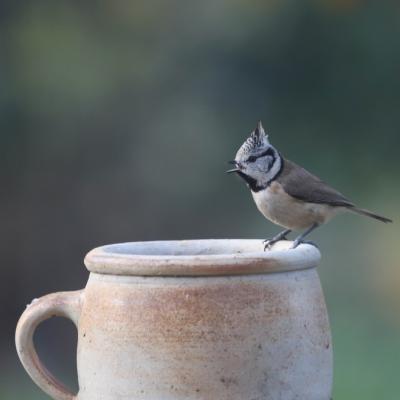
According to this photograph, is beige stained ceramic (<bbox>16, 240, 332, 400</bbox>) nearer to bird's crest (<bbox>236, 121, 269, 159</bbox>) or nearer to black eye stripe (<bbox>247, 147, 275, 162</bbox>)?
bird's crest (<bbox>236, 121, 269, 159</bbox>)

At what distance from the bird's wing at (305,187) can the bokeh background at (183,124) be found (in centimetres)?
206

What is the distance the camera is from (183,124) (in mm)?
5637

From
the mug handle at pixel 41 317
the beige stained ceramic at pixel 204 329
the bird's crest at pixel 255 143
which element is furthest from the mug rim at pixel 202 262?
the bird's crest at pixel 255 143

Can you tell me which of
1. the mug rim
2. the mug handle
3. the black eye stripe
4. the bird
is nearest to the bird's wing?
the bird

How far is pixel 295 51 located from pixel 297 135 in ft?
1.59

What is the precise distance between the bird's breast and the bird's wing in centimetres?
2

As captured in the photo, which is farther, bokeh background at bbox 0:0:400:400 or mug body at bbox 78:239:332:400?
bokeh background at bbox 0:0:400:400

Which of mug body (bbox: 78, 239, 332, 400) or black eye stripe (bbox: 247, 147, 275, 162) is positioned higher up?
black eye stripe (bbox: 247, 147, 275, 162)

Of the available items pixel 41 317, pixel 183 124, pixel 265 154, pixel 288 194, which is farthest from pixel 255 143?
pixel 183 124

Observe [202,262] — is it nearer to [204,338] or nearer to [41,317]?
[204,338]

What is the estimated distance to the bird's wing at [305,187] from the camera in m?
3.20

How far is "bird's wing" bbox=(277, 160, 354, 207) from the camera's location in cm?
320

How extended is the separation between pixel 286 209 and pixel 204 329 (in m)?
1.42

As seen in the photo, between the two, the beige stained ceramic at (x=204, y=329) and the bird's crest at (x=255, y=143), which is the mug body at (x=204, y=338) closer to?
the beige stained ceramic at (x=204, y=329)
